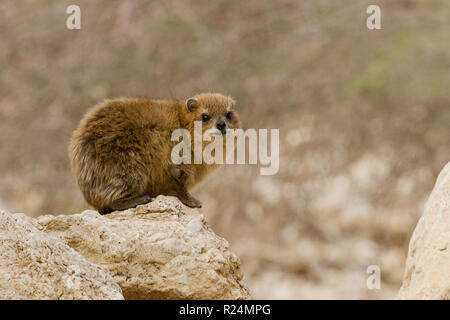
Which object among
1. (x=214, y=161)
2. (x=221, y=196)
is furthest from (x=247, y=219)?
(x=214, y=161)

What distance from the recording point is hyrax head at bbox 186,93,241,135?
688 cm

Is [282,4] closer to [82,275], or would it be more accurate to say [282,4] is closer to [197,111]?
[197,111]

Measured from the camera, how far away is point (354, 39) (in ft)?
48.0

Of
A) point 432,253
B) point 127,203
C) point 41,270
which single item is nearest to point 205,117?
point 127,203

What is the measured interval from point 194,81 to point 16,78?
307 cm

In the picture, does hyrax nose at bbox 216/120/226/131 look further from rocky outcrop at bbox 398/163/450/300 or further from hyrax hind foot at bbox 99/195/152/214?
rocky outcrop at bbox 398/163/450/300

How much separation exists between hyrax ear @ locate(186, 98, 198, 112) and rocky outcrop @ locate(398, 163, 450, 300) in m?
2.50

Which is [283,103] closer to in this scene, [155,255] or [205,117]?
[205,117]

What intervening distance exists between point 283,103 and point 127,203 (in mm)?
8226

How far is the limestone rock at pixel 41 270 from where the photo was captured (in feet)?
12.2

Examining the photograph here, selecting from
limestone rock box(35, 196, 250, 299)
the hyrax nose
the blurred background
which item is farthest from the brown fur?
the blurred background

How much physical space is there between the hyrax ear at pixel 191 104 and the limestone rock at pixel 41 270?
2.94 metres

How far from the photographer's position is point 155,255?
465 centimetres

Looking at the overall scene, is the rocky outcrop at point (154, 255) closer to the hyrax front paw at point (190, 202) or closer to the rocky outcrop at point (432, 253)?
the rocky outcrop at point (432, 253)
